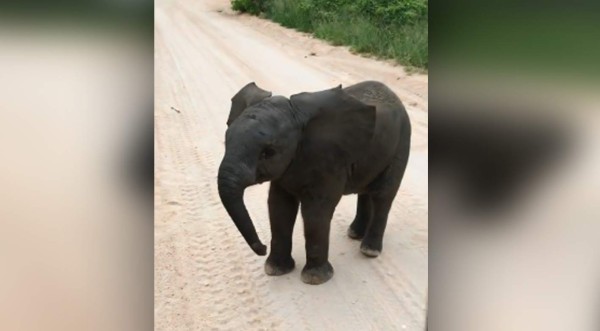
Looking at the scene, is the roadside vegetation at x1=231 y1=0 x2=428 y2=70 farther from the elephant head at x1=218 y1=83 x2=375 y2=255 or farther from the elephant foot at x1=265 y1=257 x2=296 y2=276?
the elephant foot at x1=265 y1=257 x2=296 y2=276

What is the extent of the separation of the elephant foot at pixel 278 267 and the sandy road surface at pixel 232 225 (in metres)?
0.01

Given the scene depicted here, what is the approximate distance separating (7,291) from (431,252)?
0.91 m

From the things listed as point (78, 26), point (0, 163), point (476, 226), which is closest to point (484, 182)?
point (476, 226)

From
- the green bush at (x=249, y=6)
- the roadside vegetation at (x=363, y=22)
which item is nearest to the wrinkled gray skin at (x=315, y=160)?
the roadside vegetation at (x=363, y=22)

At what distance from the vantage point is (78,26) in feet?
4.47

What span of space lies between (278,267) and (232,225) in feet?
0.44

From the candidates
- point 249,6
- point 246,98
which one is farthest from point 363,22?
point 246,98

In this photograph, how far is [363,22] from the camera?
1.50m

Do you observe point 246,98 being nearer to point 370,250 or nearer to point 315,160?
point 315,160

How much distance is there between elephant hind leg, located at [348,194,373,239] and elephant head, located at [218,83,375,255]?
200mm

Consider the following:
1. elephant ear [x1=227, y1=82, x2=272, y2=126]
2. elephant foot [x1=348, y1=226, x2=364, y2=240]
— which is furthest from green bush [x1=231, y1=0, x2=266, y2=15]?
elephant foot [x1=348, y1=226, x2=364, y2=240]

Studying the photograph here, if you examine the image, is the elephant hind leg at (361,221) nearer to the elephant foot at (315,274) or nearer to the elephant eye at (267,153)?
the elephant foot at (315,274)

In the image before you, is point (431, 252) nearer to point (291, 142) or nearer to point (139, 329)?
point (291, 142)

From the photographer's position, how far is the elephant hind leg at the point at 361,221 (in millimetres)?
1506
